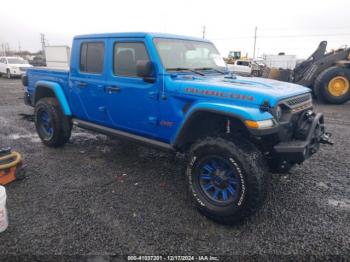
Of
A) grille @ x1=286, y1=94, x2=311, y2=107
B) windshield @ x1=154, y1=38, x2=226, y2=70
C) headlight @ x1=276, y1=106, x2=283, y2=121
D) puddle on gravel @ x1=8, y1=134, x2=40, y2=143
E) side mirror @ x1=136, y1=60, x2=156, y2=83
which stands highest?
windshield @ x1=154, y1=38, x2=226, y2=70

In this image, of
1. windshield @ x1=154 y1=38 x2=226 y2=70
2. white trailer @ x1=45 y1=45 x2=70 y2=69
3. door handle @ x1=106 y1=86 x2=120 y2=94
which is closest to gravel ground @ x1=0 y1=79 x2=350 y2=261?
door handle @ x1=106 y1=86 x2=120 y2=94

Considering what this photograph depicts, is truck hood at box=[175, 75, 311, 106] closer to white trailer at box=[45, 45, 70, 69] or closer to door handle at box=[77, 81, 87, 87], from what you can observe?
door handle at box=[77, 81, 87, 87]

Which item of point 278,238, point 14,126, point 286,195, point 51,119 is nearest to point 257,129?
point 278,238

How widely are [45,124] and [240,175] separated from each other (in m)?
4.03

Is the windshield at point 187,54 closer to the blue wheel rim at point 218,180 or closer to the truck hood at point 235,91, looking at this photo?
the truck hood at point 235,91

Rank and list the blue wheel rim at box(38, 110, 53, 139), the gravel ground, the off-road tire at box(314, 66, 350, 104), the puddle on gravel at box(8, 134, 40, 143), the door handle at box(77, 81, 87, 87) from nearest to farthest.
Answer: the gravel ground
the door handle at box(77, 81, 87, 87)
the blue wheel rim at box(38, 110, 53, 139)
the puddle on gravel at box(8, 134, 40, 143)
the off-road tire at box(314, 66, 350, 104)

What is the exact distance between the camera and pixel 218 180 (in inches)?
117

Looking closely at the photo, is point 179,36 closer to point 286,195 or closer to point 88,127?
point 88,127

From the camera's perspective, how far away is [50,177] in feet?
12.8

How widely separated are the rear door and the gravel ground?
82 cm

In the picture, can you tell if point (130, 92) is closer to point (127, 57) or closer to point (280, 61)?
point (127, 57)

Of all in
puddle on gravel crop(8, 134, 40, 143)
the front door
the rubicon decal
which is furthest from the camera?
puddle on gravel crop(8, 134, 40, 143)

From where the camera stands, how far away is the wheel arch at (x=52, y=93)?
15.5 ft

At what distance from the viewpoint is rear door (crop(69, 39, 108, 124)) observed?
407 cm
